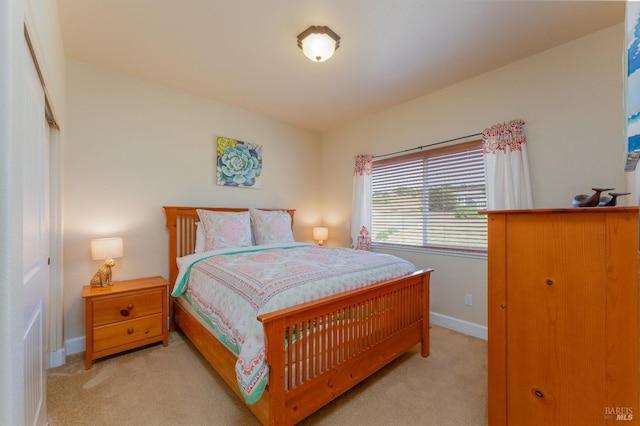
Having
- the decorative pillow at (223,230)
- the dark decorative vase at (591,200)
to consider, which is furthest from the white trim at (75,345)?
the dark decorative vase at (591,200)

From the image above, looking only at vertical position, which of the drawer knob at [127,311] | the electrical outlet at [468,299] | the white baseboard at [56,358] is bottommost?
the white baseboard at [56,358]

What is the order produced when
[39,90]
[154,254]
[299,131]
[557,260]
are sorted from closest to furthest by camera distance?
[557,260]
[39,90]
[154,254]
[299,131]

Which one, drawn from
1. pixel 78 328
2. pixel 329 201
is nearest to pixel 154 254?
pixel 78 328

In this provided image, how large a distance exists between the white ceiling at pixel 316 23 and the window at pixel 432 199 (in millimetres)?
833

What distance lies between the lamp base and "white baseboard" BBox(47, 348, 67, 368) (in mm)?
550

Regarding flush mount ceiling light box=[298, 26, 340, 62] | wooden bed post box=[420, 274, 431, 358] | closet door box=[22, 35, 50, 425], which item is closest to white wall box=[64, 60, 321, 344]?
closet door box=[22, 35, 50, 425]

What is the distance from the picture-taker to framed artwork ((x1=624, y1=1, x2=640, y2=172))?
0.75m

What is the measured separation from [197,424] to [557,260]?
2.05m

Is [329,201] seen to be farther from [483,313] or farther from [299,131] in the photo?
[483,313]

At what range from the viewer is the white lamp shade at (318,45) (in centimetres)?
197

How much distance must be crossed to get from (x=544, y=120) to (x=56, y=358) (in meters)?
4.58

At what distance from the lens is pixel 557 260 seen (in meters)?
1.15

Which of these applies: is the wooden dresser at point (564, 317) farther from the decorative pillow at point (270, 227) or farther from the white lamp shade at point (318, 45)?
the decorative pillow at point (270, 227)

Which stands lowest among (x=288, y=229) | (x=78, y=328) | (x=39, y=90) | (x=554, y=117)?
(x=78, y=328)
